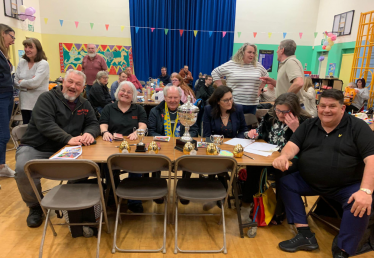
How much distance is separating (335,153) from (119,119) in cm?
209

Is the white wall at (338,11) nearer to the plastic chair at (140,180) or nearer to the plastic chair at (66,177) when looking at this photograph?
the plastic chair at (140,180)

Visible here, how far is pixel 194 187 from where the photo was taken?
216 centimetres

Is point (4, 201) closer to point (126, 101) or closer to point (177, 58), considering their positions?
point (126, 101)

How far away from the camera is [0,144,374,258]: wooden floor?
1998mm

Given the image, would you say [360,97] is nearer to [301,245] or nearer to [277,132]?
[277,132]

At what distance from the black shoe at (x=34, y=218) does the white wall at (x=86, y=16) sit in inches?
281

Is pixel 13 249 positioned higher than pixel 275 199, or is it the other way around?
pixel 275 199

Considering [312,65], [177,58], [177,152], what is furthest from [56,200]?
[312,65]

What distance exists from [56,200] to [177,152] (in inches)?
38.9

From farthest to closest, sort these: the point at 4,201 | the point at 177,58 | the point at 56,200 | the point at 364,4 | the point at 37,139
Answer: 1. the point at 177,58
2. the point at 364,4
3. the point at 4,201
4. the point at 37,139
5. the point at 56,200

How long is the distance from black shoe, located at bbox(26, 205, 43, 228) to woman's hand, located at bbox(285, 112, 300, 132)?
2453 millimetres

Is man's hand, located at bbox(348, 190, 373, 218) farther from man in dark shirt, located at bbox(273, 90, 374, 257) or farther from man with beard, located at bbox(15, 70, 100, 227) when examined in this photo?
man with beard, located at bbox(15, 70, 100, 227)

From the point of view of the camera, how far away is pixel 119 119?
9.11 ft

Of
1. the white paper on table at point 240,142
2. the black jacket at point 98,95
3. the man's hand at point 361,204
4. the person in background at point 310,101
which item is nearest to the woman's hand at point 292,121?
the white paper on table at point 240,142
